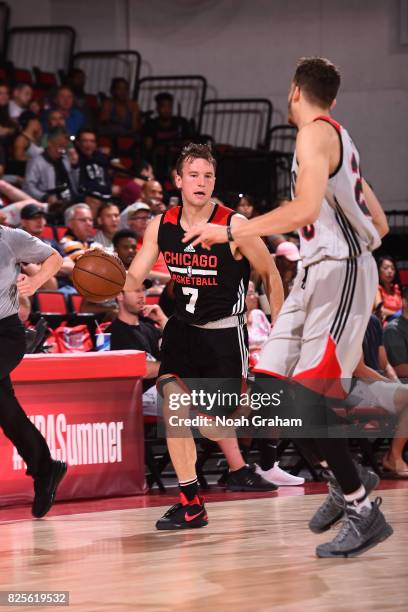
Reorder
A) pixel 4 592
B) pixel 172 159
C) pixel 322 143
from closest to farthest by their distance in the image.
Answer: pixel 4 592 → pixel 322 143 → pixel 172 159

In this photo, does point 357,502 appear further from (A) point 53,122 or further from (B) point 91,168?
(A) point 53,122

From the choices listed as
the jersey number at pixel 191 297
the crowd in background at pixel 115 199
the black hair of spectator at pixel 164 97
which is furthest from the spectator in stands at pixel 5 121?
the jersey number at pixel 191 297

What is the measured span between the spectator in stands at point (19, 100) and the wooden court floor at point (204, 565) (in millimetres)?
8255

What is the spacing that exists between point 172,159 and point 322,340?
10.8 metres

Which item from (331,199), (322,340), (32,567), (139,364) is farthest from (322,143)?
(139,364)

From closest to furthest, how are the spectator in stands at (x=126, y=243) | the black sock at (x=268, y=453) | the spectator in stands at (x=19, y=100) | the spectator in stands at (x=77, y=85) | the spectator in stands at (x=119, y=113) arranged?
the black sock at (x=268, y=453) < the spectator in stands at (x=126, y=243) < the spectator in stands at (x=19, y=100) < the spectator in stands at (x=77, y=85) < the spectator in stands at (x=119, y=113)

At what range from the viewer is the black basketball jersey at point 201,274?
5473 millimetres

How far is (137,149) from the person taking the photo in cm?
1516

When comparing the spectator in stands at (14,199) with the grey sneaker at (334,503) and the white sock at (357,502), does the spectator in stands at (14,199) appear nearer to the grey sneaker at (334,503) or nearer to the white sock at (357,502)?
the grey sneaker at (334,503)

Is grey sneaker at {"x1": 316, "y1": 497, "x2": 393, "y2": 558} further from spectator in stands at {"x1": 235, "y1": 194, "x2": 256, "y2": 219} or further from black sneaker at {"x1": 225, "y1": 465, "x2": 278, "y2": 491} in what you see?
spectator in stands at {"x1": 235, "y1": 194, "x2": 256, "y2": 219}

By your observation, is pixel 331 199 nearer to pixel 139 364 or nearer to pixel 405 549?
pixel 405 549

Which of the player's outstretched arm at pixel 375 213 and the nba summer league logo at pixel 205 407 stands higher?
the player's outstretched arm at pixel 375 213

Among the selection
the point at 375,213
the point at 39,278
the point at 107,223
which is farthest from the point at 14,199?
the point at 375,213

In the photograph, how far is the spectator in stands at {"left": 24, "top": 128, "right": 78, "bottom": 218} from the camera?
11.9 metres
